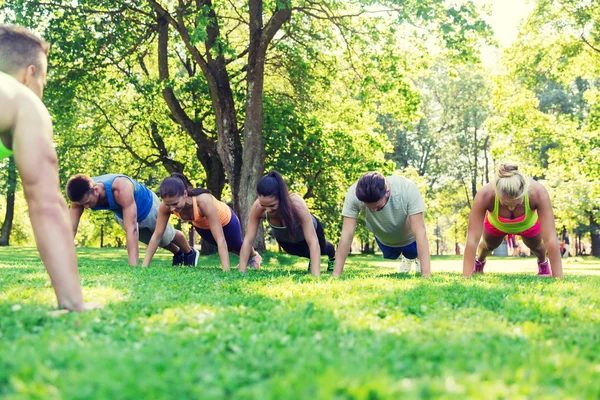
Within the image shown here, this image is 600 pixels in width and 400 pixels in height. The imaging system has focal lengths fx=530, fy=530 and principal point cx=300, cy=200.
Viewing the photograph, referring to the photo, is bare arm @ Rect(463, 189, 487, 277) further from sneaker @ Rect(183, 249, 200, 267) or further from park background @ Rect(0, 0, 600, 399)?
sneaker @ Rect(183, 249, 200, 267)

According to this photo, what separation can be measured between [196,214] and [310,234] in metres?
2.33

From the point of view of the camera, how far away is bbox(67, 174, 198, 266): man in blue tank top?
8.48 metres

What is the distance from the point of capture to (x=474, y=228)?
8.04 meters

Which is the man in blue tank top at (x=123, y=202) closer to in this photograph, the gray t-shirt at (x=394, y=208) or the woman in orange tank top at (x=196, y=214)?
the woman in orange tank top at (x=196, y=214)

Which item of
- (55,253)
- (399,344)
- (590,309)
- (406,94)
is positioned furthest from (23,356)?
(406,94)

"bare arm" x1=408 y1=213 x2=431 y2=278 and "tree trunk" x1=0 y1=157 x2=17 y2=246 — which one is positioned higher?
"tree trunk" x1=0 y1=157 x2=17 y2=246

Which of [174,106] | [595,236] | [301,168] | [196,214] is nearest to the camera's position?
→ [196,214]

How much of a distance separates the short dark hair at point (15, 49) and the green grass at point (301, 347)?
5.85 ft

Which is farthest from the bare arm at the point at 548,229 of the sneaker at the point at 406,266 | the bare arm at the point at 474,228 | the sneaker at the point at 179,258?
the sneaker at the point at 179,258

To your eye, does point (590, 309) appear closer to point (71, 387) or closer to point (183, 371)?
point (183, 371)

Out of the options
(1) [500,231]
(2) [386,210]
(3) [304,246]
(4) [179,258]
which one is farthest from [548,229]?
(4) [179,258]

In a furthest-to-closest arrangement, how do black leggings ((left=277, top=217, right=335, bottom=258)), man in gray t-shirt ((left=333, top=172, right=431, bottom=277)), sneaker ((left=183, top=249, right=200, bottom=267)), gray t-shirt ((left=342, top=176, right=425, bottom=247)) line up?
1. sneaker ((left=183, top=249, right=200, bottom=267))
2. black leggings ((left=277, top=217, right=335, bottom=258))
3. gray t-shirt ((left=342, top=176, right=425, bottom=247))
4. man in gray t-shirt ((left=333, top=172, right=431, bottom=277))

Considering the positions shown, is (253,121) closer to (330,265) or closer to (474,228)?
(330,265)

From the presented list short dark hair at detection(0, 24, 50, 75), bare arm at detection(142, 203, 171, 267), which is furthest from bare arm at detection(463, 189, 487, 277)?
short dark hair at detection(0, 24, 50, 75)
